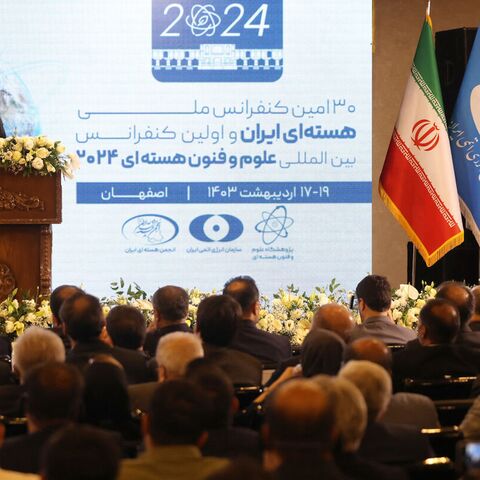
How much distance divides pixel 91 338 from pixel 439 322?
1446 mm

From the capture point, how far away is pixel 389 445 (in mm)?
3273

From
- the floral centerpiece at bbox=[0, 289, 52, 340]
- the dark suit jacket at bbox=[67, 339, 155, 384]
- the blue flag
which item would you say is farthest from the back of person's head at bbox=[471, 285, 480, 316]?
the blue flag

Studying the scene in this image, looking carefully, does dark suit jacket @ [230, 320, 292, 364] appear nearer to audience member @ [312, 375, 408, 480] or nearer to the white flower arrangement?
the white flower arrangement

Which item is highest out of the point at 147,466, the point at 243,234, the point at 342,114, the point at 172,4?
the point at 172,4

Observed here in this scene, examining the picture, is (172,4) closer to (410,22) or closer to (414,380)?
(410,22)

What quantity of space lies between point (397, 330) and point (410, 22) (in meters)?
5.41

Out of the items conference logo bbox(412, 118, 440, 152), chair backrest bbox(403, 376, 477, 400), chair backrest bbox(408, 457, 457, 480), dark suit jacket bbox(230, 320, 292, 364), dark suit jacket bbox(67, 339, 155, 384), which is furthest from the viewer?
conference logo bbox(412, 118, 440, 152)

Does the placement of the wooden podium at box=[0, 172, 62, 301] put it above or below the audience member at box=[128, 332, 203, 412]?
above

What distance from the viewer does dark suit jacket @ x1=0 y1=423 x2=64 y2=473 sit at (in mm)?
3016

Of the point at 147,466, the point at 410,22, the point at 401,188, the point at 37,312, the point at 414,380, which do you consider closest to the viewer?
the point at 147,466

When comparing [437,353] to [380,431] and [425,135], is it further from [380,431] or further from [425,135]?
[425,135]

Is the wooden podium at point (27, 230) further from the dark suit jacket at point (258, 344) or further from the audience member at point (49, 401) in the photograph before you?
the audience member at point (49, 401)

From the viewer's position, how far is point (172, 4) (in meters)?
9.43

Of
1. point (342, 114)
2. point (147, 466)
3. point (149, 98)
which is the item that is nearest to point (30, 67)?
point (149, 98)
